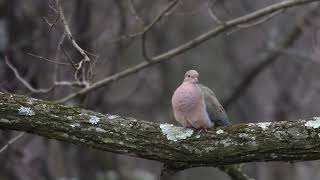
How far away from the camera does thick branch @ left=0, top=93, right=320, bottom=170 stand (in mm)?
4129

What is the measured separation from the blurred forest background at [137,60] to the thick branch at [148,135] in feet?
3.38

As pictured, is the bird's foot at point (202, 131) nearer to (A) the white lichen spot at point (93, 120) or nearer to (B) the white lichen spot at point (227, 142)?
(B) the white lichen spot at point (227, 142)

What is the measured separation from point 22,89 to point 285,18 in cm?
670

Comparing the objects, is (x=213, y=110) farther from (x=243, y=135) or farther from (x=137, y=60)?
(x=137, y=60)

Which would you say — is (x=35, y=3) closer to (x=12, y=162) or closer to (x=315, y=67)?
(x=12, y=162)

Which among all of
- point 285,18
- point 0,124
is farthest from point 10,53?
point 285,18

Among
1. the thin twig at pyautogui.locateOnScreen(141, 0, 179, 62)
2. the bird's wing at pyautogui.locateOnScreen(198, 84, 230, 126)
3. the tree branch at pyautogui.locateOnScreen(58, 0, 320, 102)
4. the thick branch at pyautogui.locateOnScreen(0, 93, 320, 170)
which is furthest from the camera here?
the tree branch at pyautogui.locateOnScreen(58, 0, 320, 102)

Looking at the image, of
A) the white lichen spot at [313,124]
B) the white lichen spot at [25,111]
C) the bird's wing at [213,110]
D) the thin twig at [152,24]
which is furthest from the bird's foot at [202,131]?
the thin twig at [152,24]

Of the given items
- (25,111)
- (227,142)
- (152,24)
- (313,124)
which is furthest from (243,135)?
(152,24)

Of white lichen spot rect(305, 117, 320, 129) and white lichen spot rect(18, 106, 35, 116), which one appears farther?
white lichen spot rect(18, 106, 35, 116)

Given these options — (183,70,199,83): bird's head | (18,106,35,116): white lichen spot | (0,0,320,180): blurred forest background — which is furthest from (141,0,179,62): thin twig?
(18,106,35,116): white lichen spot

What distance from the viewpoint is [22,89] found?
24.7 ft

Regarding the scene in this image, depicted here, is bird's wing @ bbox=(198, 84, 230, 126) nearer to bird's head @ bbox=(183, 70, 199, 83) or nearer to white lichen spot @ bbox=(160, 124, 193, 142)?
bird's head @ bbox=(183, 70, 199, 83)

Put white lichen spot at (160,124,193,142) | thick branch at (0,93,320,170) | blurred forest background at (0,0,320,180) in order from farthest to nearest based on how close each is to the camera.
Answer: blurred forest background at (0,0,320,180) → white lichen spot at (160,124,193,142) → thick branch at (0,93,320,170)
